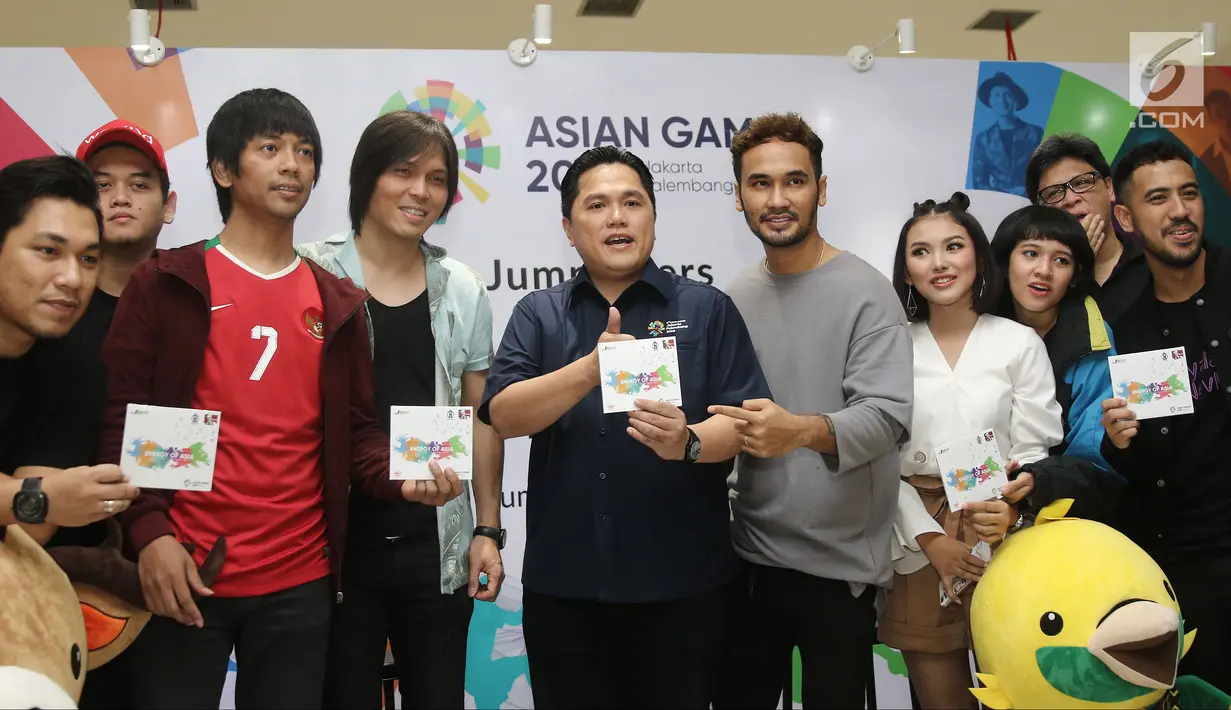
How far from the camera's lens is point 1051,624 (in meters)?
2.45

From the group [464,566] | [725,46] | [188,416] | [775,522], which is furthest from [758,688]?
[725,46]

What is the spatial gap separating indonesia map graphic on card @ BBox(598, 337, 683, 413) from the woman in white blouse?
991 millimetres

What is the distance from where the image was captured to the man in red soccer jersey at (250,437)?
86.8 inches

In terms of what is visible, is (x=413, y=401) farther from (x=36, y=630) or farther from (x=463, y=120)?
(x=463, y=120)

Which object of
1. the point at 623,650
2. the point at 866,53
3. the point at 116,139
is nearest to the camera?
the point at 623,650

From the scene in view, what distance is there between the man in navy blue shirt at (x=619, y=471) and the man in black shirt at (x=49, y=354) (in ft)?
3.13

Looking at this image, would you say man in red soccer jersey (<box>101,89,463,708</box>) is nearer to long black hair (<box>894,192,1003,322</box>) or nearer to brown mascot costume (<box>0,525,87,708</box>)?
brown mascot costume (<box>0,525,87,708</box>)

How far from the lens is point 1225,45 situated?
7082 millimetres

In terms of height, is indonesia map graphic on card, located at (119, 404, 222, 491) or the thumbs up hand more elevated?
the thumbs up hand

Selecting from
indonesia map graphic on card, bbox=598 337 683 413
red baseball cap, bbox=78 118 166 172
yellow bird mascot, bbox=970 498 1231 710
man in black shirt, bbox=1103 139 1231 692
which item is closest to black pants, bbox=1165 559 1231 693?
man in black shirt, bbox=1103 139 1231 692

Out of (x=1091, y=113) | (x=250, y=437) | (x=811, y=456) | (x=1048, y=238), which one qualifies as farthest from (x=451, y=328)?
(x=1091, y=113)

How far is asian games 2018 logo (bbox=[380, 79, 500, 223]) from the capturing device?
147 inches

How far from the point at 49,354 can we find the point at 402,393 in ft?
2.88

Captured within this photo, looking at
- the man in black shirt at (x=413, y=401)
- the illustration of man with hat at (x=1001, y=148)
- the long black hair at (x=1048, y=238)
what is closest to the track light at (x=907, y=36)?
the illustration of man with hat at (x=1001, y=148)
